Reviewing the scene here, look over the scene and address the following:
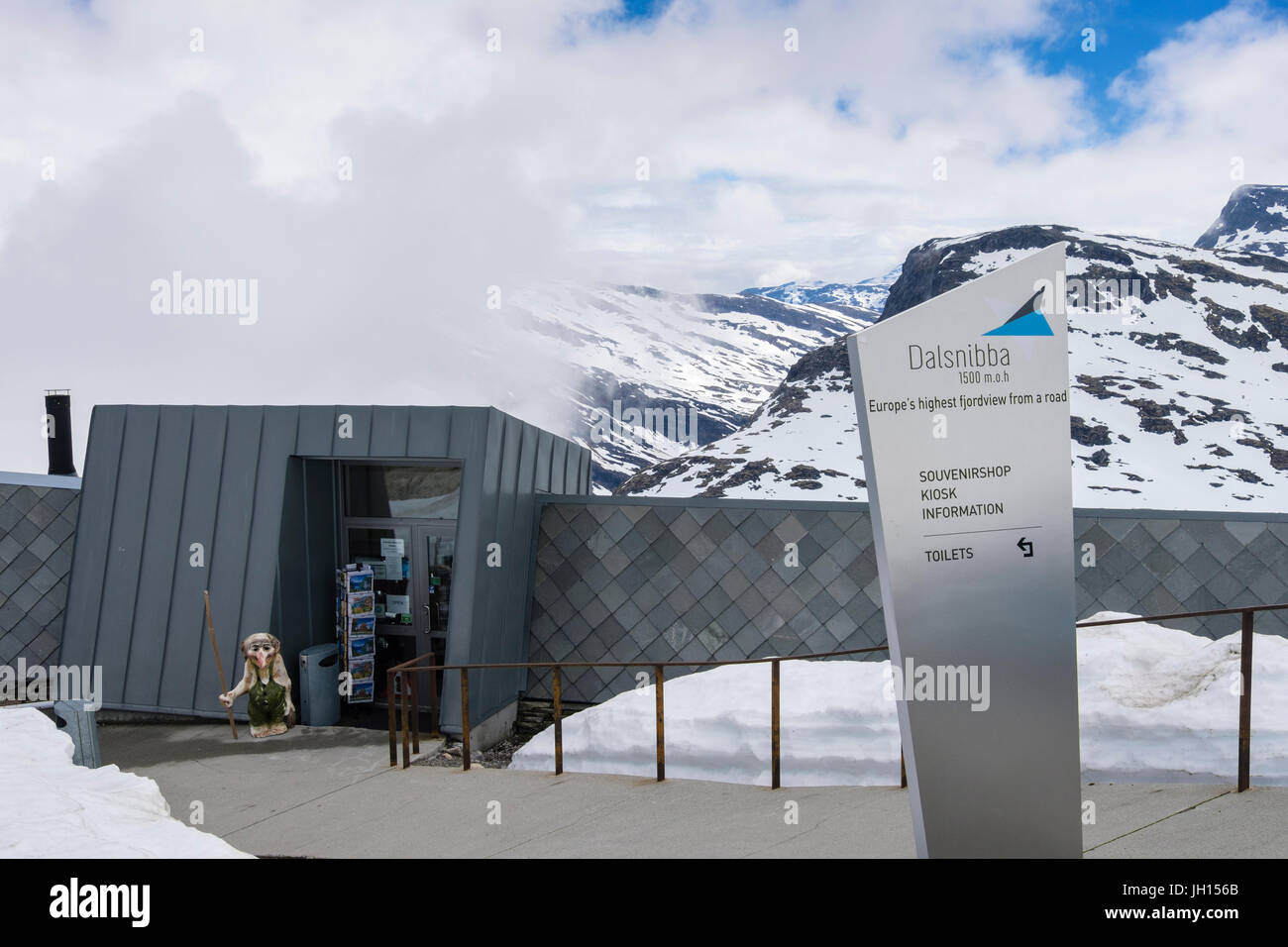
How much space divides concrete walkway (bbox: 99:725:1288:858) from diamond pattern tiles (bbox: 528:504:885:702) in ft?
7.30

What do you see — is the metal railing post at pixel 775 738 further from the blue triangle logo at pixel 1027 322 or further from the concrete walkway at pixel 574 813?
the blue triangle logo at pixel 1027 322

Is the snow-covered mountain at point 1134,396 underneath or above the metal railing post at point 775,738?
above

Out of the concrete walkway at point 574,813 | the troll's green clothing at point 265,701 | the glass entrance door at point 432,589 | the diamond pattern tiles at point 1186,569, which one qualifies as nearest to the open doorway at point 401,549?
the glass entrance door at point 432,589

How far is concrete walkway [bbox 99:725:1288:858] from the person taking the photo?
500 centimetres

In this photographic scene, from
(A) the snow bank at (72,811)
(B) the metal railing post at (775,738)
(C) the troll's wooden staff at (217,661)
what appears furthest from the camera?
(C) the troll's wooden staff at (217,661)

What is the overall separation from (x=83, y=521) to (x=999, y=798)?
9692mm

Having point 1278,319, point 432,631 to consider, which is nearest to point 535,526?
point 432,631

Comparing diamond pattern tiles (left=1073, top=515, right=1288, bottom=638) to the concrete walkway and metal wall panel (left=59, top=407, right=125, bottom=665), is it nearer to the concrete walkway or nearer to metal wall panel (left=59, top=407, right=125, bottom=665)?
the concrete walkway

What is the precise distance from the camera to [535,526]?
33.0ft

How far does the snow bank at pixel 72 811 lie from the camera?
4.11 meters

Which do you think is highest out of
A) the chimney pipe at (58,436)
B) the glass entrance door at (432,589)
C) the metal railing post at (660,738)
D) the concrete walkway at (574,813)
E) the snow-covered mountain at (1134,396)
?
the snow-covered mountain at (1134,396)

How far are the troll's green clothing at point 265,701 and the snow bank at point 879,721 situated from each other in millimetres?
2656

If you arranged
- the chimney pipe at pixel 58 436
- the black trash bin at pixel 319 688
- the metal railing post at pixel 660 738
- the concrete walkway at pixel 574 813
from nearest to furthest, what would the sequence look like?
1. the concrete walkway at pixel 574 813
2. the metal railing post at pixel 660 738
3. the black trash bin at pixel 319 688
4. the chimney pipe at pixel 58 436

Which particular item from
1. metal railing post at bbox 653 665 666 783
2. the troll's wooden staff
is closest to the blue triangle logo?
metal railing post at bbox 653 665 666 783
